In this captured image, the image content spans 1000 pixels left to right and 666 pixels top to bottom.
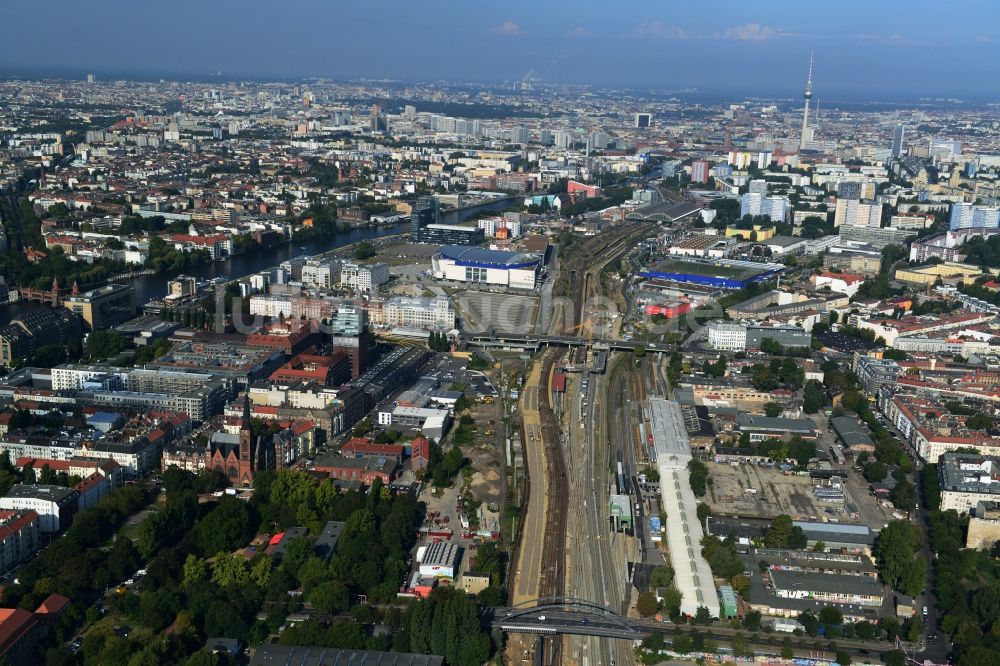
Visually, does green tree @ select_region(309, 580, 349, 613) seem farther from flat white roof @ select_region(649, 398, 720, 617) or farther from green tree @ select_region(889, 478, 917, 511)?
green tree @ select_region(889, 478, 917, 511)

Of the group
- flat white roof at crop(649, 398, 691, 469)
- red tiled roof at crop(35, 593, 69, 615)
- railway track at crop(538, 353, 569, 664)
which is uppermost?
flat white roof at crop(649, 398, 691, 469)

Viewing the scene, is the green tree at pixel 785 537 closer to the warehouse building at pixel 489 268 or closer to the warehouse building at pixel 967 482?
the warehouse building at pixel 967 482

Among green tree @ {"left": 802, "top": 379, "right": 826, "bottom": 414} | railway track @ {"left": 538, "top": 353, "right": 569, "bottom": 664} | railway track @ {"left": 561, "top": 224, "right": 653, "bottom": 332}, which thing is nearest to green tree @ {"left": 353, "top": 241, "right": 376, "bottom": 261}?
railway track @ {"left": 561, "top": 224, "right": 653, "bottom": 332}

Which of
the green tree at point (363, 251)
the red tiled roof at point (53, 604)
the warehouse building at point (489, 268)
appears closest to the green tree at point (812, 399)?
the warehouse building at point (489, 268)

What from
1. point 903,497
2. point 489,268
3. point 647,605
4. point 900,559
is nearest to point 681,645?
point 647,605

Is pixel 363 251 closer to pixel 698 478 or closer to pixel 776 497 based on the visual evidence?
pixel 698 478

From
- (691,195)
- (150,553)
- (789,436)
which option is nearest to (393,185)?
(691,195)
